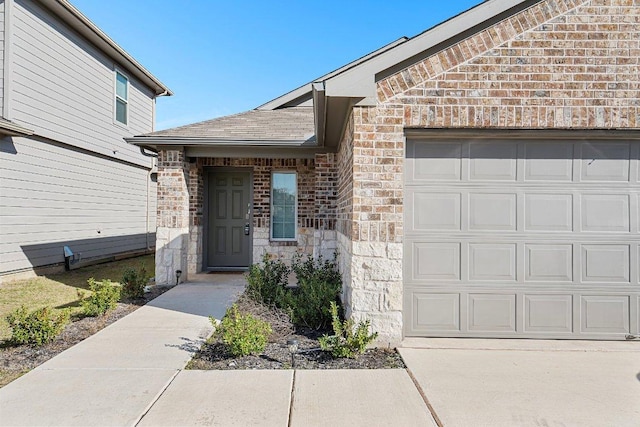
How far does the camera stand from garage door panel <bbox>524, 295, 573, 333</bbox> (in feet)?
14.9

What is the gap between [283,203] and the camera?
910cm

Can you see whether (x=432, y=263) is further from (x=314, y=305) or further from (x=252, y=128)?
(x=252, y=128)

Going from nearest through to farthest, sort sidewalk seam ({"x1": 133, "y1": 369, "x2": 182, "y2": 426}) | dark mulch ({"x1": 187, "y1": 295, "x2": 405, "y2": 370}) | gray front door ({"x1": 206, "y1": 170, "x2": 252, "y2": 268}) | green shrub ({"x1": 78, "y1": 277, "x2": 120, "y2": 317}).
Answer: sidewalk seam ({"x1": 133, "y1": 369, "x2": 182, "y2": 426})
dark mulch ({"x1": 187, "y1": 295, "x2": 405, "y2": 370})
green shrub ({"x1": 78, "y1": 277, "x2": 120, "y2": 317})
gray front door ({"x1": 206, "y1": 170, "x2": 252, "y2": 268})

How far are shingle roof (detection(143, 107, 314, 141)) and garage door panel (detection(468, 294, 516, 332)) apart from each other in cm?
435

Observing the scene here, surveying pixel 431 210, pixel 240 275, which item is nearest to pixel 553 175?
pixel 431 210

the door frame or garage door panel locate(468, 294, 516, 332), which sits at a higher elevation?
the door frame

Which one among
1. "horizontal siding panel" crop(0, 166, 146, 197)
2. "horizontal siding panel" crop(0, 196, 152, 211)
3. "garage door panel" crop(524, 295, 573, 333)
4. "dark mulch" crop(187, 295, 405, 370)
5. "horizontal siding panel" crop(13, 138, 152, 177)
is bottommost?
"dark mulch" crop(187, 295, 405, 370)

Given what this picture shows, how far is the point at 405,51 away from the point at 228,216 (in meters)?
6.11

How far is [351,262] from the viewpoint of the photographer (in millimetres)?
4348

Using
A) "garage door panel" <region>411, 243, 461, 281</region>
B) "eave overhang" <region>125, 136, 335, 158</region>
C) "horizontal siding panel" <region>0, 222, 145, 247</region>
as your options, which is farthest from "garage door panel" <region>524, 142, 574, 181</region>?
"horizontal siding panel" <region>0, 222, 145, 247</region>

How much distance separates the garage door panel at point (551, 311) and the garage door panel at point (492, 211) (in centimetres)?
89

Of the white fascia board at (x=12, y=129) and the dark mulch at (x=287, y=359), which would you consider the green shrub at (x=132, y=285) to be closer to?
the dark mulch at (x=287, y=359)

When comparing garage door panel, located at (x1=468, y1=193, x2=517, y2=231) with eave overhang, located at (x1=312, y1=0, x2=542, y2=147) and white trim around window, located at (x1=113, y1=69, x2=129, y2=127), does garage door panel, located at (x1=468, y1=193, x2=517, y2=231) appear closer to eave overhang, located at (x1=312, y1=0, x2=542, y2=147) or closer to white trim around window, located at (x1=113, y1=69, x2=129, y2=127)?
eave overhang, located at (x1=312, y1=0, x2=542, y2=147)

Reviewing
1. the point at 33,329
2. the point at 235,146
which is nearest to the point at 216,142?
the point at 235,146
